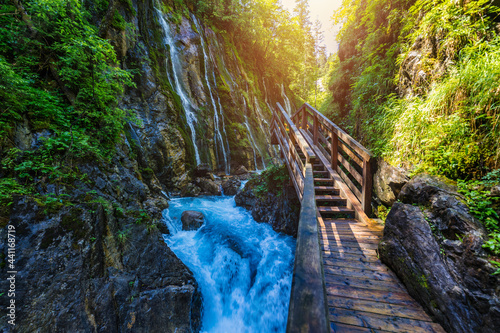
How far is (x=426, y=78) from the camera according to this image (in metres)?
3.48

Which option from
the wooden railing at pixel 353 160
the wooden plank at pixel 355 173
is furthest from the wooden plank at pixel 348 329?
the wooden plank at pixel 355 173

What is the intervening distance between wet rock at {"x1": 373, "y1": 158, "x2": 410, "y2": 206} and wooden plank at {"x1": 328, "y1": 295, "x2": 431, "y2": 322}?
6.87 feet

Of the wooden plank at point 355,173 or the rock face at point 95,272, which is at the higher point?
the wooden plank at point 355,173

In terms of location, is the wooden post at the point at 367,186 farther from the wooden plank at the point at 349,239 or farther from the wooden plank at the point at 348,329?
the wooden plank at the point at 348,329

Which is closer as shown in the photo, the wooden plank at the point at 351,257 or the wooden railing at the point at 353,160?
the wooden plank at the point at 351,257

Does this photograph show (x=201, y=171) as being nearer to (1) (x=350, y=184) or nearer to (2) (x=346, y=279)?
(1) (x=350, y=184)

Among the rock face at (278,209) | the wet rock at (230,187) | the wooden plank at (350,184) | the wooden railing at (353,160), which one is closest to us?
the wooden railing at (353,160)

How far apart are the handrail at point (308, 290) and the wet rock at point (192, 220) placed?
5.13 metres

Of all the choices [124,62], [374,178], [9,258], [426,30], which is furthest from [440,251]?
[124,62]

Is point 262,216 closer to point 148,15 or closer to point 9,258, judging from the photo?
point 9,258

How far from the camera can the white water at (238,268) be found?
139 inches

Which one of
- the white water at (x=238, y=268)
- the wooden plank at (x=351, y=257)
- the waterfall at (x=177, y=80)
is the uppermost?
the waterfall at (x=177, y=80)

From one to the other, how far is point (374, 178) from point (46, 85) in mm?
7791

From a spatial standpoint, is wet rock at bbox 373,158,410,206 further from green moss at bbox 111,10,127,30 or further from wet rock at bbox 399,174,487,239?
green moss at bbox 111,10,127,30
